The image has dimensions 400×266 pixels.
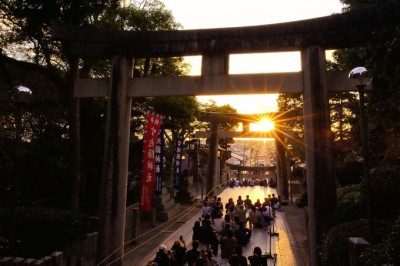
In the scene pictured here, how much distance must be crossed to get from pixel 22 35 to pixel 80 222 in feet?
31.3

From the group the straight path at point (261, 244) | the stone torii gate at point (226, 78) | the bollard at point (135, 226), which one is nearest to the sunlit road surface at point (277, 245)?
the straight path at point (261, 244)

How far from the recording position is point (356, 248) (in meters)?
5.58

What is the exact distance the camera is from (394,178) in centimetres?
808

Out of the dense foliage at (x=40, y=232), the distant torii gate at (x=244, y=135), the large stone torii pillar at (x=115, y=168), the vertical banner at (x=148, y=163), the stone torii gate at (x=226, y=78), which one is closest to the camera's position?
the stone torii gate at (x=226, y=78)

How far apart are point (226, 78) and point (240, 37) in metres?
1.35

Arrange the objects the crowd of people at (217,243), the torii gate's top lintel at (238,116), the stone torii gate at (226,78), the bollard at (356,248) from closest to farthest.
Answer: the bollard at (356,248) < the crowd of people at (217,243) < the stone torii gate at (226,78) < the torii gate's top lintel at (238,116)

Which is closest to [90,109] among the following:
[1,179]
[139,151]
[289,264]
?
[139,151]

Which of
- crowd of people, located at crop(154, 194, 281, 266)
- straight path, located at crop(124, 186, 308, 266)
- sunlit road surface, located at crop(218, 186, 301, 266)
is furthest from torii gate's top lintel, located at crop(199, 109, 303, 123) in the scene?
sunlit road surface, located at crop(218, 186, 301, 266)

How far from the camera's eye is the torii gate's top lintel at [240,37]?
355 inches

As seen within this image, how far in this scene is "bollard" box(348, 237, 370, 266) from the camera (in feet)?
18.1

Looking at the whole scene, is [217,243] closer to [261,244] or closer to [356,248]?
[261,244]

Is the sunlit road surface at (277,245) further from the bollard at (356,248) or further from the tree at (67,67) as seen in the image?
the tree at (67,67)

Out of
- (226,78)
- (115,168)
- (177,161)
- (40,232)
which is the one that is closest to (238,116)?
(177,161)

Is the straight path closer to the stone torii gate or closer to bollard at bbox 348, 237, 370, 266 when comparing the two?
the stone torii gate
